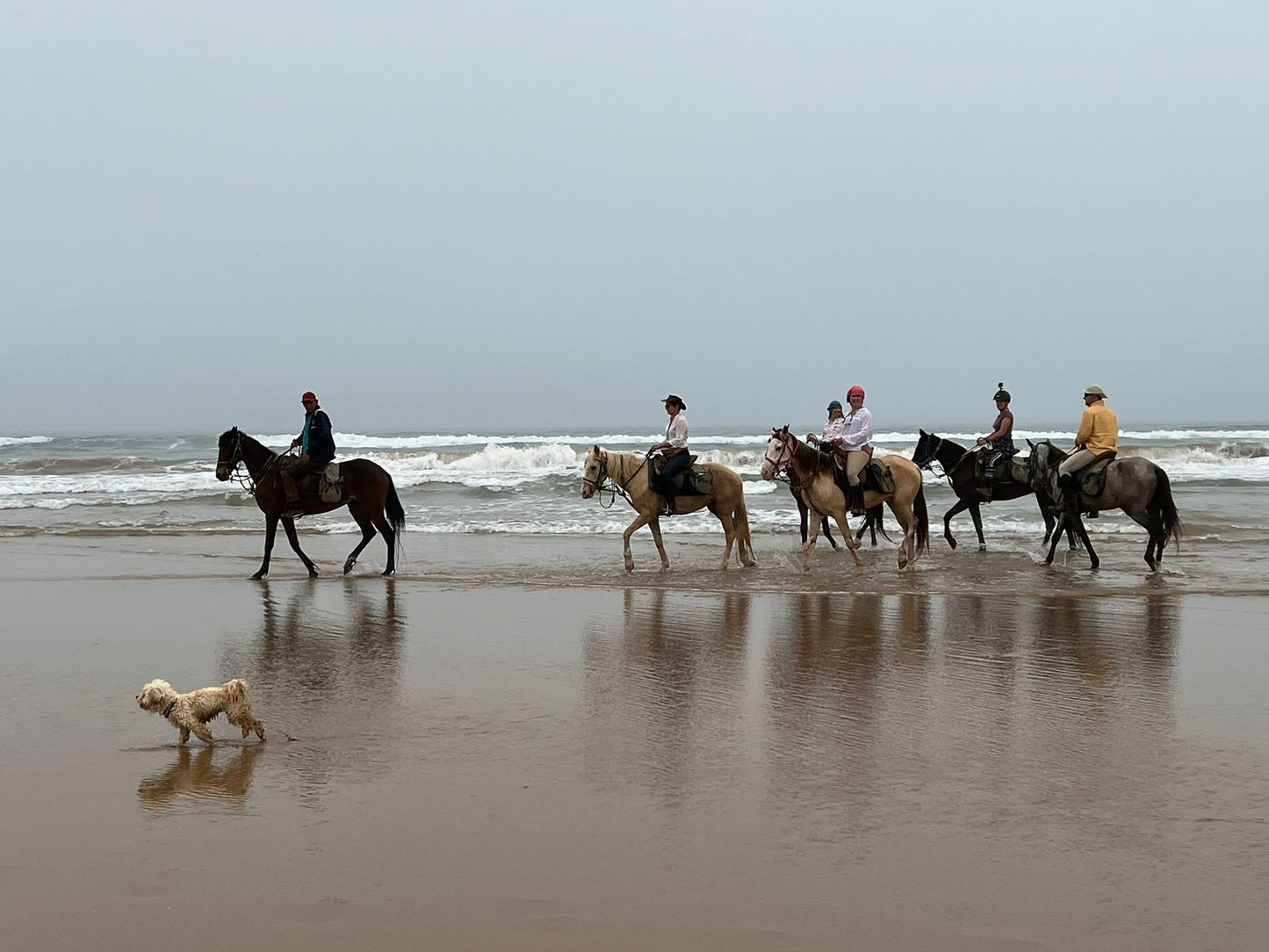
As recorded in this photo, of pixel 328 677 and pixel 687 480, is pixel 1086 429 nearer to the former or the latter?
pixel 687 480

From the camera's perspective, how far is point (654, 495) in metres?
12.2

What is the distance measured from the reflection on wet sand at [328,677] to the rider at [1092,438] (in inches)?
298

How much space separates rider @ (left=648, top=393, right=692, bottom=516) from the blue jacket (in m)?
3.57

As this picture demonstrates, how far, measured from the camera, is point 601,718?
5.30 meters

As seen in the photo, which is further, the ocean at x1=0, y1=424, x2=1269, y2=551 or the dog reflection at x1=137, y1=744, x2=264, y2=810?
the ocean at x1=0, y1=424, x2=1269, y2=551

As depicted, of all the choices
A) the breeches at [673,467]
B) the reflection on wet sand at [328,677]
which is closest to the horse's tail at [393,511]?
the reflection on wet sand at [328,677]

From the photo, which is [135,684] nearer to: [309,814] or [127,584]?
[309,814]

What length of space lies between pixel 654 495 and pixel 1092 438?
495 centimetres

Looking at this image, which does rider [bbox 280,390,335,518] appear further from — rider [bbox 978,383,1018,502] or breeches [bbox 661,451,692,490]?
rider [bbox 978,383,1018,502]

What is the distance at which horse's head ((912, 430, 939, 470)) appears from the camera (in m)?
14.4

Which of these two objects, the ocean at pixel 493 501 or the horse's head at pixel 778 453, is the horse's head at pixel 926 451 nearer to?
the ocean at pixel 493 501

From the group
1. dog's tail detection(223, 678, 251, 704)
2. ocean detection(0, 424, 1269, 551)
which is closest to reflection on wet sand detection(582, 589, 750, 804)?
dog's tail detection(223, 678, 251, 704)

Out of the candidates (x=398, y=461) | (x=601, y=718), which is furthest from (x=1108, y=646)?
(x=398, y=461)

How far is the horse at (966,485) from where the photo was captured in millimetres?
14023
